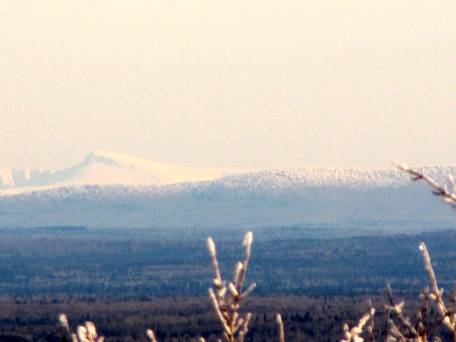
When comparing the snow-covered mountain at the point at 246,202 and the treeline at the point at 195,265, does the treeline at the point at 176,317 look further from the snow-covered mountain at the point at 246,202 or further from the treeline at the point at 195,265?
the snow-covered mountain at the point at 246,202

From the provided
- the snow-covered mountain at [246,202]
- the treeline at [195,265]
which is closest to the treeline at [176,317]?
the treeline at [195,265]

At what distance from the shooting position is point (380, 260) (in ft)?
275

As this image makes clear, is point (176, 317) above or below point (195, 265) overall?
above

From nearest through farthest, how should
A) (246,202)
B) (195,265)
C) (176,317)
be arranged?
(176,317)
(195,265)
(246,202)

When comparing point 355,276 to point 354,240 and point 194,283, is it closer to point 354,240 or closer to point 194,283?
point 194,283

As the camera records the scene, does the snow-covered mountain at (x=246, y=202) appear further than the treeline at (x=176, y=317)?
Yes

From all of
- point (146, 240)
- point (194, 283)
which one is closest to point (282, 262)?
point (194, 283)

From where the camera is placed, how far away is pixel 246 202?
133875 mm

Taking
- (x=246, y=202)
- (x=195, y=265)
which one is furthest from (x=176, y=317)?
(x=246, y=202)

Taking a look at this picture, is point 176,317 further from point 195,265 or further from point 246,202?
point 246,202

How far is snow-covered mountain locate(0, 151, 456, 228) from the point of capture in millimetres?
130250

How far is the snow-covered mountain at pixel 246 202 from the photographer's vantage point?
427 feet

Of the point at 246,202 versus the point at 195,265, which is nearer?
the point at 195,265

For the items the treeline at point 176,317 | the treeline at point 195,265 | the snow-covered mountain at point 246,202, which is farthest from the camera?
the snow-covered mountain at point 246,202
